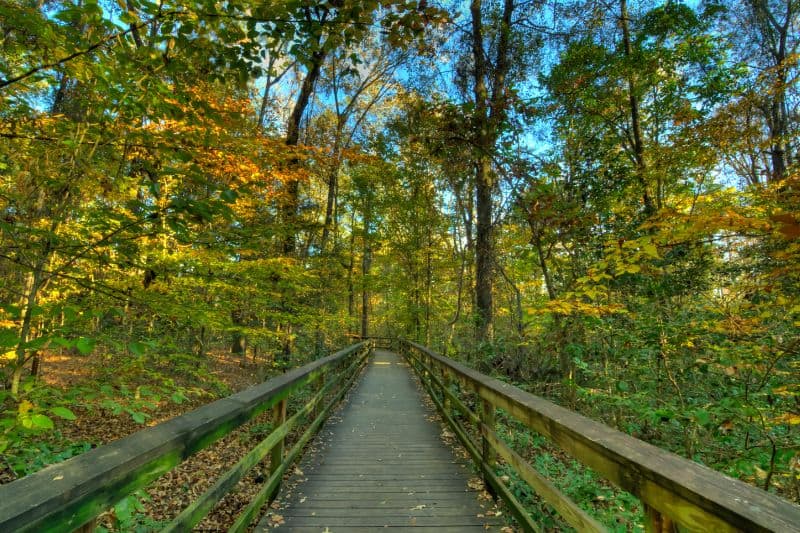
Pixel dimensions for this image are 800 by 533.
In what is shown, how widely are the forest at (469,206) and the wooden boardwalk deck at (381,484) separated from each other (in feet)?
2.67

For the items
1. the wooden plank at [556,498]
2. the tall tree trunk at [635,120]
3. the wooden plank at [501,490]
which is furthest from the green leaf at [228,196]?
the tall tree trunk at [635,120]

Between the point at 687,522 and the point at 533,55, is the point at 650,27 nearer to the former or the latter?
the point at 533,55

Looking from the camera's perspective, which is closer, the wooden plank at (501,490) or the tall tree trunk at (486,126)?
the wooden plank at (501,490)

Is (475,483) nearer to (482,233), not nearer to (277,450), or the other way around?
(277,450)

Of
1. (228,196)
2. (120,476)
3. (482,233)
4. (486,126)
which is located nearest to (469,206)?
(482,233)

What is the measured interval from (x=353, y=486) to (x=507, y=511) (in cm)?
131

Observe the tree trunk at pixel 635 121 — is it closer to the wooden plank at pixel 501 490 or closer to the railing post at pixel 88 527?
the wooden plank at pixel 501 490

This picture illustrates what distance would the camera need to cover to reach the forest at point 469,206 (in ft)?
8.36

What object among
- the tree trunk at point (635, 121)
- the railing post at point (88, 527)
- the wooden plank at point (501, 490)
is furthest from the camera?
the tree trunk at point (635, 121)

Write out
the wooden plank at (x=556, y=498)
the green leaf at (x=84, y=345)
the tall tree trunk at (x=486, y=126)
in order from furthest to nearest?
the tall tree trunk at (x=486, y=126)
the green leaf at (x=84, y=345)
the wooden plank at (x=556, y=498)

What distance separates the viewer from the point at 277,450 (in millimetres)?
2850

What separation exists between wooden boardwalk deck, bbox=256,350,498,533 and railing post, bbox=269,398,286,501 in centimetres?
27

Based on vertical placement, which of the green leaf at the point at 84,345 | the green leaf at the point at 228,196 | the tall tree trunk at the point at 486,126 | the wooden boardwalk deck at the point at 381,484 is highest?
the tall tree trunk at the point at 486,126

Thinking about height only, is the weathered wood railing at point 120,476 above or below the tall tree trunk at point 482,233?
below
